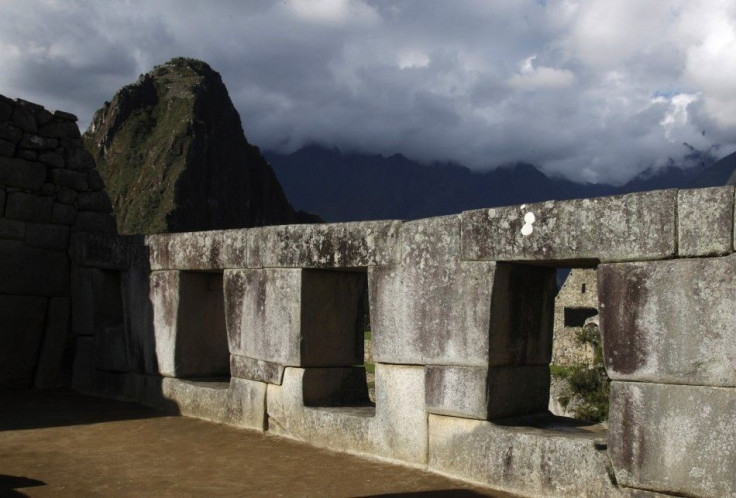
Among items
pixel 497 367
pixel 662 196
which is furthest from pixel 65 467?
pixel 662 196

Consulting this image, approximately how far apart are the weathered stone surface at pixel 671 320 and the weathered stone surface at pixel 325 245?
1.87 m

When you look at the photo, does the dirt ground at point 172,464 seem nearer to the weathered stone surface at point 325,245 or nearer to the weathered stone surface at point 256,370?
the weathered stone surface at point 256,370

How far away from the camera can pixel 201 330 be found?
8.33 metres

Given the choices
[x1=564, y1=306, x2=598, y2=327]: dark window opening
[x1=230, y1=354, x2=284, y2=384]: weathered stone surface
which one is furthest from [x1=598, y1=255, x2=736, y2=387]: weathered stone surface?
[x1=564, y1=306, x2=598, y2=327]: dark window opening

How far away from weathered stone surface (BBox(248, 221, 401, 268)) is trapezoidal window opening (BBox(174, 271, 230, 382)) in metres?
1.14

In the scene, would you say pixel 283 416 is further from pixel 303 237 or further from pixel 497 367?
pixel 497 367

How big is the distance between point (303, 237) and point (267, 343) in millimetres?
1065

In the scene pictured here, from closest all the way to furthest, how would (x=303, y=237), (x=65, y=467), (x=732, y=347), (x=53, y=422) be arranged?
(x=732, y=347)
(x=65, y=467)
(x=303, y=237)
(x=53, y=422)

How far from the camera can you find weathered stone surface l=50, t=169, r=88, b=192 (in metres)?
10.2

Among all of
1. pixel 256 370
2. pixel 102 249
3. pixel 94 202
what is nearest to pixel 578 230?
pixel 256 370

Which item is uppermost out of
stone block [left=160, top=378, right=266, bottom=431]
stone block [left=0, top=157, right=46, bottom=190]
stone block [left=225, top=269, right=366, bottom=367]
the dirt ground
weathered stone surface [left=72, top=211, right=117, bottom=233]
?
stone block [left=0, top=157, right=46, bottom=190]

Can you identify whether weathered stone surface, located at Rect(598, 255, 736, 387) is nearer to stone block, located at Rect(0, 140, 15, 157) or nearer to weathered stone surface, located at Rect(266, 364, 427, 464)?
weathered stone surface, located at Rect(266, 364, 427, 464)

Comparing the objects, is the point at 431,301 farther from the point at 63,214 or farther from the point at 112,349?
the point at 63,214

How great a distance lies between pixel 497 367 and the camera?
5.46m
